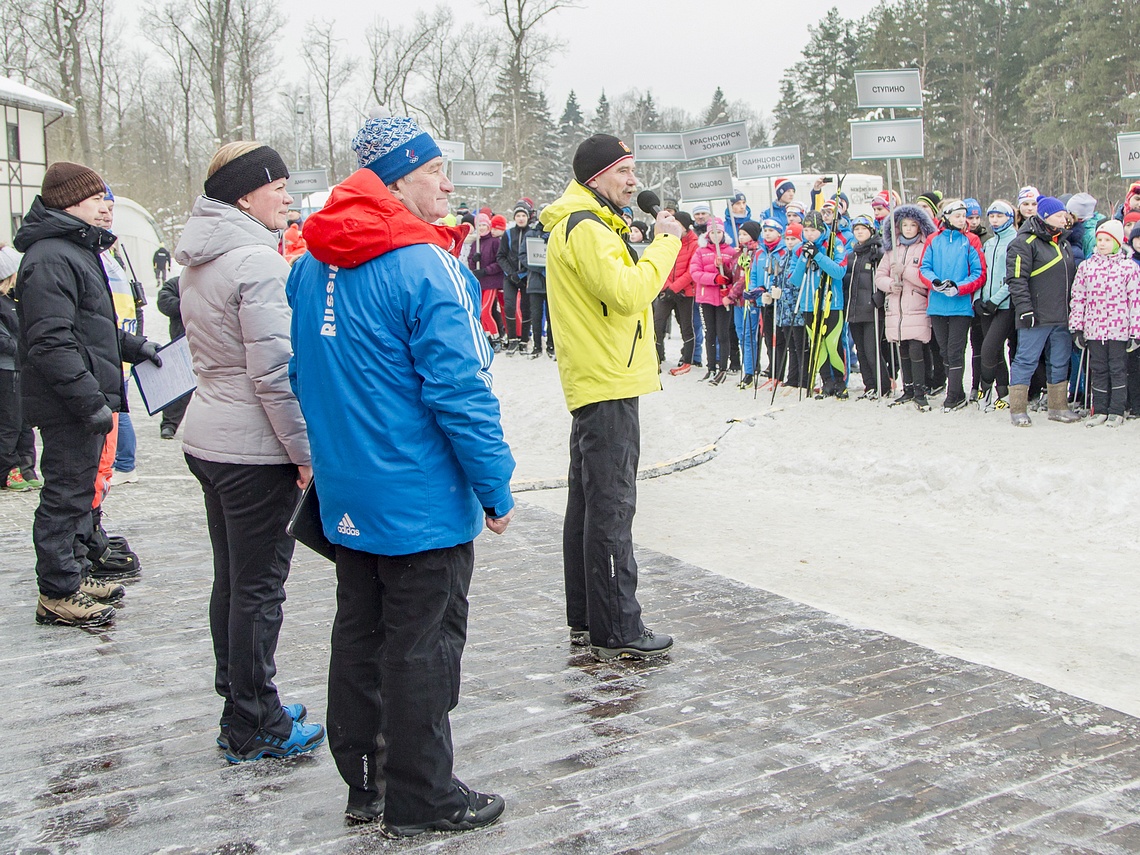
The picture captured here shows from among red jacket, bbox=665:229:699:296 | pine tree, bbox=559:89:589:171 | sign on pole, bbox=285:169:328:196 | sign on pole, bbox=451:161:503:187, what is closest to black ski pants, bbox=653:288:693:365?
red jacket, bbox=665:229:699:296

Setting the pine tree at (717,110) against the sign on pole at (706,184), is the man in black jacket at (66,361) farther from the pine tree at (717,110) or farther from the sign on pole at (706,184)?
the pine tree at (717,110)

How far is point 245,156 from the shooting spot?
11.8ft

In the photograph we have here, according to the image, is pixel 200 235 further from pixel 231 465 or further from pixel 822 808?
pixel 822 808

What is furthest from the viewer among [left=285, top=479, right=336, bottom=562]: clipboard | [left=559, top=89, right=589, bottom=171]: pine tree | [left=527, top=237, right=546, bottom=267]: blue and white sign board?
[left=559, top=89, right=589, bottom=171]: pine tree

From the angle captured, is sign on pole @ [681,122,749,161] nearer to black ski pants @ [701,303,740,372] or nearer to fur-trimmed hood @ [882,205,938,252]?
black ski pants @ [701,303,740,372]

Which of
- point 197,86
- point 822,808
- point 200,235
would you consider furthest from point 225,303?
point 197,86

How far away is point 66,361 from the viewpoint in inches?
177

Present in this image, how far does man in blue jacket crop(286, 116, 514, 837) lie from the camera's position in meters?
2.80

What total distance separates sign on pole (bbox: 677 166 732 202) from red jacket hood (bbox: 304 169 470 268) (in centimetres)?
1047

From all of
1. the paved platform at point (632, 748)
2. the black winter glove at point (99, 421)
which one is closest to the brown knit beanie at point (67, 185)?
the black winter glove at point (99, 421)

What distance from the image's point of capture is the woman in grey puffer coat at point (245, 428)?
342cm

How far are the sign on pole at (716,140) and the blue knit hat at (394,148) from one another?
10.7m

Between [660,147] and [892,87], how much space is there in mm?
4263

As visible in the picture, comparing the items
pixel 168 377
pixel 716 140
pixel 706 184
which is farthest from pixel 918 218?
pixel 168 377
